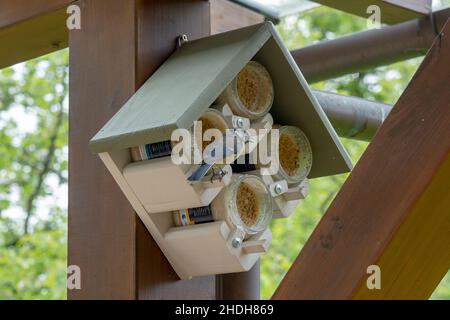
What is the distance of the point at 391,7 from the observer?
2.52 metres

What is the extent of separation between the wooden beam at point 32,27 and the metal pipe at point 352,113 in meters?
0.84

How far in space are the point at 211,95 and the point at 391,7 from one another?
3.28ft

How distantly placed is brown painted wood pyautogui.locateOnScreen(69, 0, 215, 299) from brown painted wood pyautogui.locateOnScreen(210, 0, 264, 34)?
848 mm

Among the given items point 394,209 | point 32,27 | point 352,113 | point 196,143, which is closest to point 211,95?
point 196,143

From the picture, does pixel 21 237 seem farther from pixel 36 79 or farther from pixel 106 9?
pixel 106 9

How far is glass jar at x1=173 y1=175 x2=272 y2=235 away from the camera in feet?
5.71

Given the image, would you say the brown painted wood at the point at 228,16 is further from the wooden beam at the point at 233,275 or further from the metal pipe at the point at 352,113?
the metal pipe at the point at 352,113

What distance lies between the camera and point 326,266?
1.51 meters

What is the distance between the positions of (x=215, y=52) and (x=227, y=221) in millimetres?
341

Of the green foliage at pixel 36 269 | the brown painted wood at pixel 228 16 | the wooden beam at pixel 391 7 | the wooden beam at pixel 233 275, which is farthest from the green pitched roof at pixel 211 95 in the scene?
the green foliage at pixel 36 269

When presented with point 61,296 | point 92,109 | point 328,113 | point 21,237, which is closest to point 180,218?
point 92,109

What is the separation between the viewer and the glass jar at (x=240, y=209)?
1.74 metres

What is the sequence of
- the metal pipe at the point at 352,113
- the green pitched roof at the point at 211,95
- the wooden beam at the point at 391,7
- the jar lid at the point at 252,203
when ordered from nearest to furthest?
the green pitched roof at the point at 211,95 → the jar lid at the point at 252,203 → the wooden beam at the point at 391,7 → the metal pipe at the point at 352,113

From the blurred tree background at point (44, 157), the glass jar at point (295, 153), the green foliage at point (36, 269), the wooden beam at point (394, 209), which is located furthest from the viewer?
the blurred tree background at point (44, 157)
